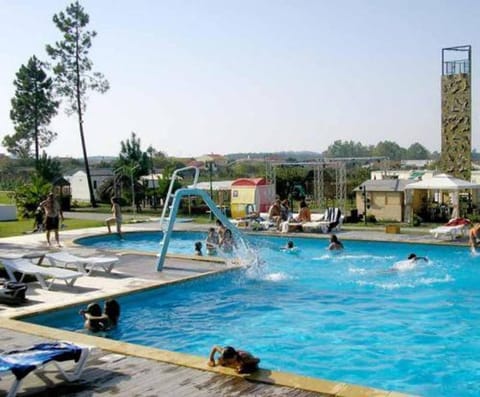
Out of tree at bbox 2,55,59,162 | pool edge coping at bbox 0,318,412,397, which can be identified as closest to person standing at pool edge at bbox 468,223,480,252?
pool edge coping at bbox 0,318,412,397

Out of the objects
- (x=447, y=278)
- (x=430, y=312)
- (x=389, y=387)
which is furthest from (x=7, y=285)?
(x=447, y=278)

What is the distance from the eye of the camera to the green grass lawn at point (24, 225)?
23000 millimetres

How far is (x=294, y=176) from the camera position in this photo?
130 feet

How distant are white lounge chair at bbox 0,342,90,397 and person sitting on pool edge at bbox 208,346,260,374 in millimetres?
1420

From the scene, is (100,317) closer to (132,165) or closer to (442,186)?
(442,186)

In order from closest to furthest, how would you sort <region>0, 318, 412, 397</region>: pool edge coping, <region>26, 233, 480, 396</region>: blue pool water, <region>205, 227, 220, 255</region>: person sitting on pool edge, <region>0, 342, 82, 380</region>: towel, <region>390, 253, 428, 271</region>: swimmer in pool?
<region>0, 342, 82, 380</region>: towel
<region>0, 318, 412, 397</region>: pool edge coping
<region>26, 233, 480, 396</region>: blue pool water
<region>390, 253, 428, 271</region>: swimmer in pool
<region>205, 227, 220, 255</region>: person sitting on pool edge

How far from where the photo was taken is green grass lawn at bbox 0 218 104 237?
23.0 m

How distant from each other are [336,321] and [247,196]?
17459mm

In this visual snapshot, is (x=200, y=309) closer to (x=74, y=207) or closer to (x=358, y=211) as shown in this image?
(x=358, y=211)

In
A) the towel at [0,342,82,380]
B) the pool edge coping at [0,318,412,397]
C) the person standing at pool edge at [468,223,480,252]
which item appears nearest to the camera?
the towel at [0,342,82,380]

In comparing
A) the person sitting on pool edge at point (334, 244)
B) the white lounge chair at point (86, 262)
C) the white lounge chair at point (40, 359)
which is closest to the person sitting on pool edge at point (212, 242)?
the person sitting on pool edge at point (334, 244)

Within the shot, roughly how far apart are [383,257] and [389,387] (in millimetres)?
10159

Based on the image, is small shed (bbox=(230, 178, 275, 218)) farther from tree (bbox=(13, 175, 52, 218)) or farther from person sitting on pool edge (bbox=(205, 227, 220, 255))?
person sitting on pool edge (bbox=(205, 227, 220, 255))

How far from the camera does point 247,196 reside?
92.3 feet
